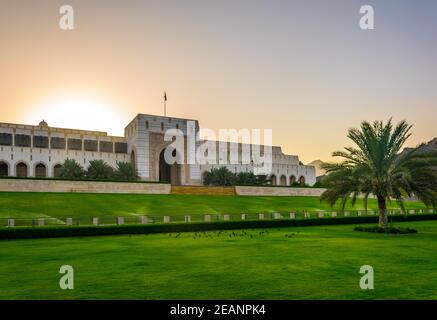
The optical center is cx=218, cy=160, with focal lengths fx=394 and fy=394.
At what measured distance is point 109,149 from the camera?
2547 inches

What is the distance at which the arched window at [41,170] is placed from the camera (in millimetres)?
58062

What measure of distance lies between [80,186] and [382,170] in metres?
33.1

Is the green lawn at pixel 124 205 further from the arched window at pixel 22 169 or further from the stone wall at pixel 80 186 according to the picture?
the arched window at pixel 22 169

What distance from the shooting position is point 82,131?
64.8 metres

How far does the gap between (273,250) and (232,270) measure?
13.5 ft

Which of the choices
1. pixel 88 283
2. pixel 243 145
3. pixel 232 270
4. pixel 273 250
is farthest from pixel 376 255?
pixel 243 145

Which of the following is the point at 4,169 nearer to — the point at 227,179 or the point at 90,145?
the point at 90,145

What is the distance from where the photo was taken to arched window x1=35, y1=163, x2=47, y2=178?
58.1 metres

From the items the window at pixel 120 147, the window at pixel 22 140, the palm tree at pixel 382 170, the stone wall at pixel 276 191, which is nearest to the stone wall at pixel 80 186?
the stone wall at pixel 276 191

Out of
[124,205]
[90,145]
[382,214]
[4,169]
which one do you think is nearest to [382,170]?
[382,214]

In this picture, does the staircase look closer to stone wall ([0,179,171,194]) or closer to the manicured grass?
stone wall ([0,179,171,194])

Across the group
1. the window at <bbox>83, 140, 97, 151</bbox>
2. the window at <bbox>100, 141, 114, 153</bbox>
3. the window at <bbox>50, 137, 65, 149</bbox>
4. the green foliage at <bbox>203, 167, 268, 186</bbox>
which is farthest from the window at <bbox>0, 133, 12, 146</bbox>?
the green foliage at <bbox>203, 167, 268, 186</bbox>
